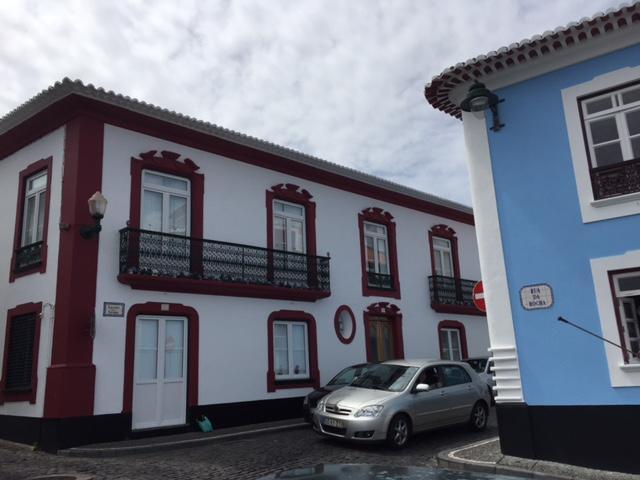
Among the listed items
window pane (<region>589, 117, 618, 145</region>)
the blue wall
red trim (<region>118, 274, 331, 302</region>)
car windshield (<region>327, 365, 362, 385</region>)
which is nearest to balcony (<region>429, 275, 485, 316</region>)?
red trim (<region>118, 274, 331, 302</region>)

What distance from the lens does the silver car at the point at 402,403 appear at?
965cm

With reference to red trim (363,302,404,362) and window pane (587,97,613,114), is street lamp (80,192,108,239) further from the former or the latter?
window pane (587,97,613,114)

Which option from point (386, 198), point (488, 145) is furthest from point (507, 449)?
point (386, 198)

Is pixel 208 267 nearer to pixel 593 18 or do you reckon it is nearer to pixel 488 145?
pixel 488 145

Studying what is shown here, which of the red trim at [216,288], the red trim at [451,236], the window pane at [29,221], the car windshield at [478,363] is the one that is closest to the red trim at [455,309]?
the red trim at [451,236]

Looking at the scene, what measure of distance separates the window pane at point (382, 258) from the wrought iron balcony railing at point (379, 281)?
0.69 ft

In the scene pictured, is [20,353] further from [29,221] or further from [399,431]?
[399,431]

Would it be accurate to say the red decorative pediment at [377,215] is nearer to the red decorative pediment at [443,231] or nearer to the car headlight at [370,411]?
the red decorative pediment at [443,231]

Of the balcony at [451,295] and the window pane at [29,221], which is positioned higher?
the window pane at [29,221]

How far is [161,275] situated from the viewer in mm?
12180

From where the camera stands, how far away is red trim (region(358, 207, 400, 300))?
57.5 feet

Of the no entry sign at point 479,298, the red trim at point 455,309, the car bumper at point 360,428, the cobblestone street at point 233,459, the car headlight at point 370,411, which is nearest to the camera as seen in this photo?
the cobblestone street at point 233,459

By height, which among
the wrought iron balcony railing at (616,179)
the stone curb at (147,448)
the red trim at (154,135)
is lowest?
the stone curb at (147,448)

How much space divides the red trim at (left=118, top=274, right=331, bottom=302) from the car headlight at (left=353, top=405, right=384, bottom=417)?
198 inches
